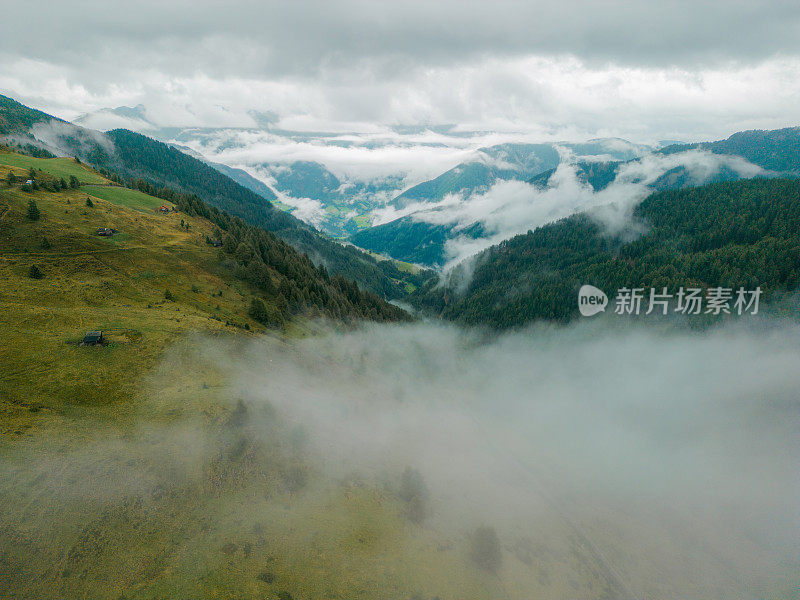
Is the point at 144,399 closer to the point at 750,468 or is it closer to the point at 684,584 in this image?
the point at 684,584

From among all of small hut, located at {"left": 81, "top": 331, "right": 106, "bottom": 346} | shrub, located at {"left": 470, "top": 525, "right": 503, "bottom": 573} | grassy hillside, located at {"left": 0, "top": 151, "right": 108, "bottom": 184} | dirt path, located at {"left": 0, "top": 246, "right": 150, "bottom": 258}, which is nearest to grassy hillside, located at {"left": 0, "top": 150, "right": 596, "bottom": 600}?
dirt path, located at {"left": 0, "top": 246, "right": 150, "bottom": 258}

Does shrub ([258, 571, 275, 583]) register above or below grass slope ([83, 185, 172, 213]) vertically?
below

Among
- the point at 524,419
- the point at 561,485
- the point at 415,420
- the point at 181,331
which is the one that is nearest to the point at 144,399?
the point at 181,331

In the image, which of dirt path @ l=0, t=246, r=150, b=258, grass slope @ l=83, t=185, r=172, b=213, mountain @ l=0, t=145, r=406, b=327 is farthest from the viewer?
grass slope @ l=83, t=185, r=172, b=213

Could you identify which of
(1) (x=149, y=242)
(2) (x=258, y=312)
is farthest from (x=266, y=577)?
(1) (x=149, y=242)

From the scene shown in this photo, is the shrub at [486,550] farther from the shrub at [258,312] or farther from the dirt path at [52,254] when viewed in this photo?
the dirt path at [52,254]

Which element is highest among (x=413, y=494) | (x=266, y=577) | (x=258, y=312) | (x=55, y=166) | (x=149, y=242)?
(x=55, y=166)

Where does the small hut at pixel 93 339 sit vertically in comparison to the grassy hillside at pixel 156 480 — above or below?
above

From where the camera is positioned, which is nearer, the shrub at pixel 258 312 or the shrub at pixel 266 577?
the shrub at pixel 266 577

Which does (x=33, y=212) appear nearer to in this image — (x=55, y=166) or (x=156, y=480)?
(x=156, y=480)

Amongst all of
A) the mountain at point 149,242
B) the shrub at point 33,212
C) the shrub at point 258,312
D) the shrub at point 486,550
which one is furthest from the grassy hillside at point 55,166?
the shrub at point 486,550

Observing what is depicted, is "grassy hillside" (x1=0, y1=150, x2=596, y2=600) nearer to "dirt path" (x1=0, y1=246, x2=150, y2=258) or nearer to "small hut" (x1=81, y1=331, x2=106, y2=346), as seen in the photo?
"dirt path" (x1=0, y1=246, x2=150, y2=258)
